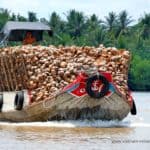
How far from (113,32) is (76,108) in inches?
2335

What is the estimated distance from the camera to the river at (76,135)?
20547mm

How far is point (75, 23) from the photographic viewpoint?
261ft

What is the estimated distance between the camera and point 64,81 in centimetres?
2688

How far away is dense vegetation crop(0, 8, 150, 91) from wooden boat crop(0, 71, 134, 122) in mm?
47105

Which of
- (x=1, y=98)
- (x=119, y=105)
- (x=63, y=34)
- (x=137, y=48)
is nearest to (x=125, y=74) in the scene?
(x=119, y=105)

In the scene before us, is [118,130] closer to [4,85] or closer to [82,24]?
[4,85]

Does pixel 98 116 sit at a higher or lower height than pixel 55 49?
lower

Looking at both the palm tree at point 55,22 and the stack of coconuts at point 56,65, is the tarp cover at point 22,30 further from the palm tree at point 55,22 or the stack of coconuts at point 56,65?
the palm tree at point 55,22

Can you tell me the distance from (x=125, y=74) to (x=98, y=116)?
1848 millimetres

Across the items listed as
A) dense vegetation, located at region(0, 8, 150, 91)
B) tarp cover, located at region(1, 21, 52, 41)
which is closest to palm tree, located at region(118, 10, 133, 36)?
dense vegetation, located at region(0, 8, 150, 91)

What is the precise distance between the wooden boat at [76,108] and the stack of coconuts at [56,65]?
357mm

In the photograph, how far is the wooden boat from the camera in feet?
86.2

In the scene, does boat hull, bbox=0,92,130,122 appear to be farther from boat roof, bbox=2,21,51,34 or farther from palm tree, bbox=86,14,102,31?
palm tree, bbox=86,14,102,31

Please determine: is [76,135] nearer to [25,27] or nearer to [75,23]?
[25,27]
